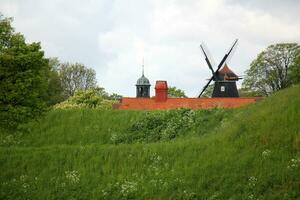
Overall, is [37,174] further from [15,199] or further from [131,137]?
[131,137]

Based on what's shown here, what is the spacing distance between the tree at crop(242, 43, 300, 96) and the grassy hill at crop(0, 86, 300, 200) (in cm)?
5168

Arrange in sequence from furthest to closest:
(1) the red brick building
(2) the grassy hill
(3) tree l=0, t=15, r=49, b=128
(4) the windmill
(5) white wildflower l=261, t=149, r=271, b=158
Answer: (4) the windmill
(1) the red brick building
(3) tree l=0, t=15, r=49, b=128
(5) white wildflower l=261, t=149, r=271, b=158
(2) the grassy hill

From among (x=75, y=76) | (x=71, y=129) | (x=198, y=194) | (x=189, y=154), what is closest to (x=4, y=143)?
(x=71, y=129)

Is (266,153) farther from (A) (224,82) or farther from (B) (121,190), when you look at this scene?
(A) (224,82)

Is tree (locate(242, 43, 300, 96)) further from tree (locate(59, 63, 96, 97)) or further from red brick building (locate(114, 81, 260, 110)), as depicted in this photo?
tree (locate(59, 63, 96, 97))

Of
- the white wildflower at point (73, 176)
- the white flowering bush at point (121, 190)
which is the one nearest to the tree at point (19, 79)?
the white wildflower at point (73, 176)

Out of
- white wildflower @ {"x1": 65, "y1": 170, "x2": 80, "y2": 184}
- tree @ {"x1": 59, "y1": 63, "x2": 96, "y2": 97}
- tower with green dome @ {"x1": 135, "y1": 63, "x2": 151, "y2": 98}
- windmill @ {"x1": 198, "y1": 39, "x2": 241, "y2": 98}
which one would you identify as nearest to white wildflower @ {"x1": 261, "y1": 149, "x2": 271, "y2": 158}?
white wildflower @ {"x1": 65, "y1": 170, "x2": 80, "y2": 184}

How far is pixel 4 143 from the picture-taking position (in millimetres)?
35406

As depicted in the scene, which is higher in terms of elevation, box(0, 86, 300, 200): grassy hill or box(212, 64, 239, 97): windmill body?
box(212, 64, 239, 97): windmill body

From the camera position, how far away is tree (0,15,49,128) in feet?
94.1

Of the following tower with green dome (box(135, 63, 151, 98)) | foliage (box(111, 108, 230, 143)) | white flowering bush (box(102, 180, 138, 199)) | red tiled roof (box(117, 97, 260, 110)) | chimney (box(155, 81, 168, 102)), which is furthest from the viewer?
tower with green dome (box(135, 63, 151, 98))

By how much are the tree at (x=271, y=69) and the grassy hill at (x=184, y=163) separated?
51.7m

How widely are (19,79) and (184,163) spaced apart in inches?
397

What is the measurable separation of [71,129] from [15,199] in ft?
43.1
